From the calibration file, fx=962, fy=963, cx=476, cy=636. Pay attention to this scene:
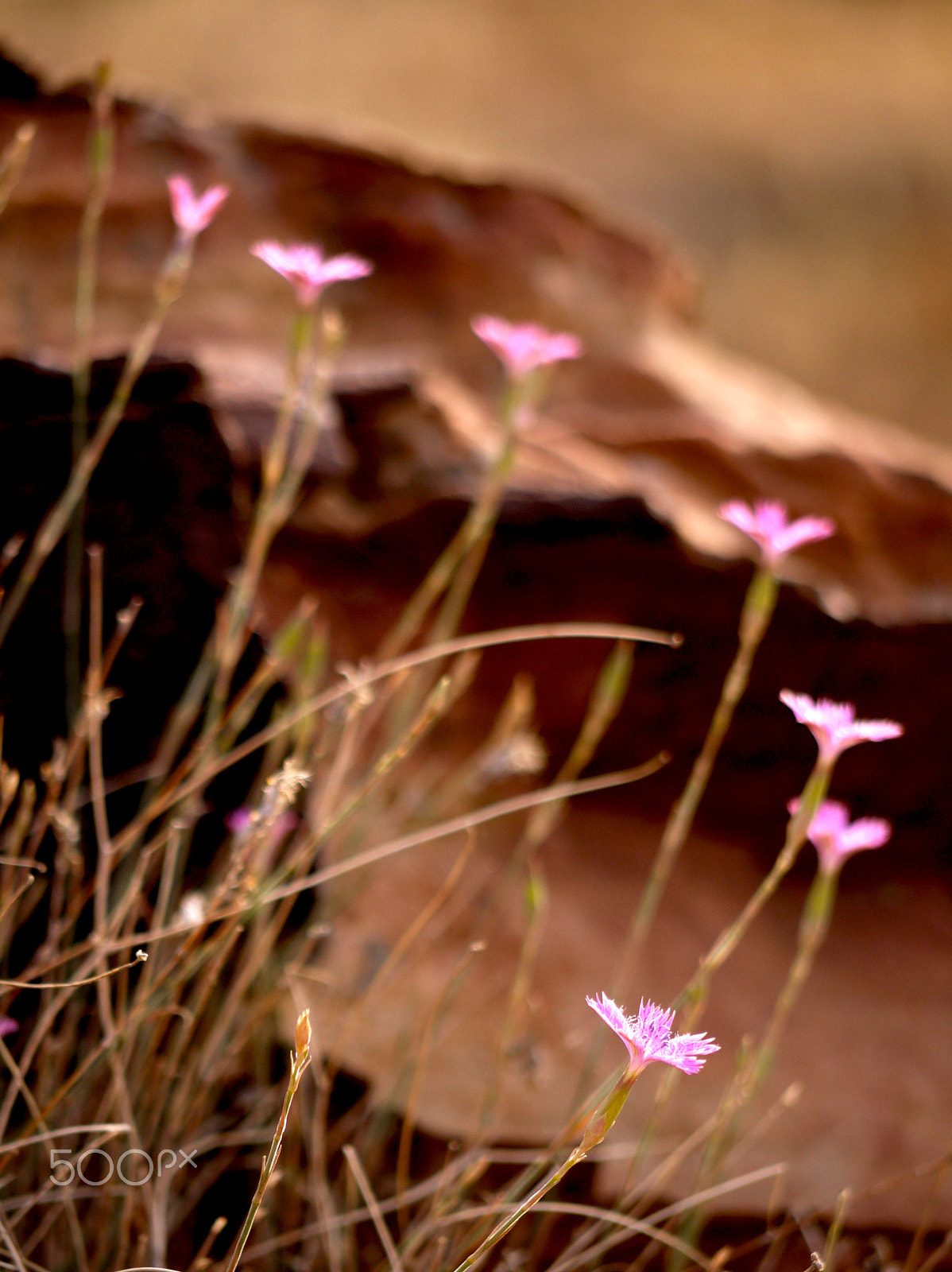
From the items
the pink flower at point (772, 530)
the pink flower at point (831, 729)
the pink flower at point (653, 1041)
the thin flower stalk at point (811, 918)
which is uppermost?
the pink flower at point (772, 530)

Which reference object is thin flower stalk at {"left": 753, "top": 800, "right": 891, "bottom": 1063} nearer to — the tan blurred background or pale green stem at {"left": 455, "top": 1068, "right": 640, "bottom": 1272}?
pale green stem at {"left": 455, "top": 1068, "right": 640, "bottom": 1272}

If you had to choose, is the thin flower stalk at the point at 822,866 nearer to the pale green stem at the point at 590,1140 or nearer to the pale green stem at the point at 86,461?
the pale green stem at the point at 590,1140

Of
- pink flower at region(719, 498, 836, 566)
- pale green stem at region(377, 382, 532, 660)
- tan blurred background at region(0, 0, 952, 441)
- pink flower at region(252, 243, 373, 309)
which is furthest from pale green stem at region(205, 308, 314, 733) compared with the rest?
tan blurred background at region(0, 0, 952, 441)

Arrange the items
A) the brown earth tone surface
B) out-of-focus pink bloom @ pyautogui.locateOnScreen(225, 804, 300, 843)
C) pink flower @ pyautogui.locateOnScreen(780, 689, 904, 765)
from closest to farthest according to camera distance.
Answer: pink flower @ pyautogui.locateOnScreen(780, 689, 904, 765), out-of-focus pink bloom @ pyautogui.locateOnScreen(225, 804, 300, 843), the brown earth tone surface

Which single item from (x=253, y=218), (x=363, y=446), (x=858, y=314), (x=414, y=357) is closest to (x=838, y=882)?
(x=363, y=446)

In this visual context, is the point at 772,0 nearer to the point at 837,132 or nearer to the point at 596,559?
the point at 837,132

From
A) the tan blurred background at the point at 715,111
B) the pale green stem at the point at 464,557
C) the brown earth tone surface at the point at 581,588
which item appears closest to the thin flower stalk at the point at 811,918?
the brown earth tone surface at the point at 581,588
